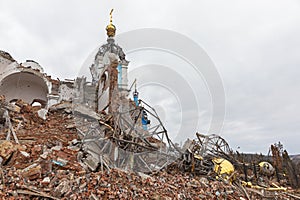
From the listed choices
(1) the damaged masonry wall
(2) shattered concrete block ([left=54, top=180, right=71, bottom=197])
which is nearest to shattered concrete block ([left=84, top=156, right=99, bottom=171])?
(2) shattered concrete block ([left=54, top=180, right=71, bottom=197])

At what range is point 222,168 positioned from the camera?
7930 mm

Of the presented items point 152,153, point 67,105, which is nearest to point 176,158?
point 152,153

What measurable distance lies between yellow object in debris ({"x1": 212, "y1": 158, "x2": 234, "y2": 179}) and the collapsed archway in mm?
12709

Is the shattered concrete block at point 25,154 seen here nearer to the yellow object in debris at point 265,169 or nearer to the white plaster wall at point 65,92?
the yellow object in debris at point 265,169

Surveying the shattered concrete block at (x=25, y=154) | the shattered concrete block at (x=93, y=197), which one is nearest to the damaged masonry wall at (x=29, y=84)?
the shattered concrete block at (x=25, y=154)

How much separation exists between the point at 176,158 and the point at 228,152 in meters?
3.29

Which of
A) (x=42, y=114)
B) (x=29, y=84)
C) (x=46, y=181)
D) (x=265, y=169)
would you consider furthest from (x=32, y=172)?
(x=29, y=84)

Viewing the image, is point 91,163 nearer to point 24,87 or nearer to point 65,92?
point 65,92

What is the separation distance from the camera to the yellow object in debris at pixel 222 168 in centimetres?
760

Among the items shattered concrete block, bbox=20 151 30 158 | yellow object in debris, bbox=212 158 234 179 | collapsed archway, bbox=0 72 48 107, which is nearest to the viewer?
shattered concrete block, bbox=20 151 30 158

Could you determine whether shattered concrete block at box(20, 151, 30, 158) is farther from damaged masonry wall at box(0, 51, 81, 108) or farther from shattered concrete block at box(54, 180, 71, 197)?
damaged masonry wall at box(0, 51, 81, 108)

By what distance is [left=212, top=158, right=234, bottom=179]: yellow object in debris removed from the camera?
7602 millimetres

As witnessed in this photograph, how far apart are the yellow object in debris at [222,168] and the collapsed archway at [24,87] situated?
41.7 feet

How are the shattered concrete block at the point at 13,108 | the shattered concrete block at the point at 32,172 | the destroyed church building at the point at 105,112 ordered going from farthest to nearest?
the shattered concrete block at the point at 13,108 < the destroyed church building at the point at 105,112 < the shattered concrete block at the point at 32,172
